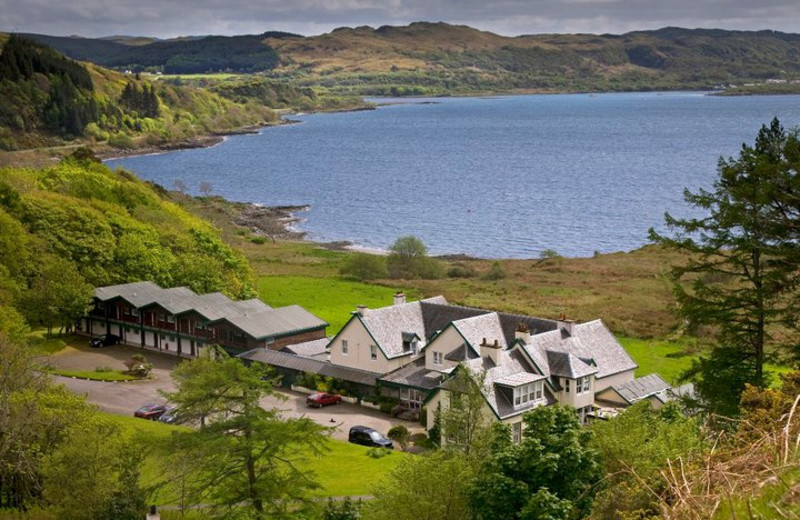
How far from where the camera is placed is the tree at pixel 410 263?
9306 cm

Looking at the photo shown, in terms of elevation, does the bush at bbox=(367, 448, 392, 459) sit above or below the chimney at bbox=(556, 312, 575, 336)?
below

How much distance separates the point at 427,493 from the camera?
26.9m

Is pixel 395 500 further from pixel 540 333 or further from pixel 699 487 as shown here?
pixel 540 333

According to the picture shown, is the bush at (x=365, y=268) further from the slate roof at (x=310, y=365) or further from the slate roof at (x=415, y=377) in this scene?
the slate roof at (x=415, y=377)

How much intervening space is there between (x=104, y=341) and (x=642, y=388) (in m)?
37.4

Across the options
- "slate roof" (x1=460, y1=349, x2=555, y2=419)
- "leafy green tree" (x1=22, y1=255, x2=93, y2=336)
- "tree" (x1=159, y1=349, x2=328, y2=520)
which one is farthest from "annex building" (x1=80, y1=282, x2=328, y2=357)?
"tree" (x1=159, y1=349, x2=328, y2=520)

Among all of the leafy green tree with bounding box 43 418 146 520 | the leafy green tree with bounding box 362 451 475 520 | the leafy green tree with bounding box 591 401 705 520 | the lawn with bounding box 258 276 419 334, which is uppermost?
the leafy green tree with bounding box 591 401 705 520

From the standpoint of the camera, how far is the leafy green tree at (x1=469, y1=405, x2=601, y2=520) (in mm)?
24797

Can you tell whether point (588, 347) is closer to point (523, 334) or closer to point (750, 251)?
point (523, 334)

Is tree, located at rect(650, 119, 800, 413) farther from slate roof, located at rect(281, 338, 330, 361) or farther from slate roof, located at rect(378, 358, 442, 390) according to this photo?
slate roof, located at rect(281, 338, 330, 361)

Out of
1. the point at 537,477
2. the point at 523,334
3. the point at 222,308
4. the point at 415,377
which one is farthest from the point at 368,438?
the point at 222,308

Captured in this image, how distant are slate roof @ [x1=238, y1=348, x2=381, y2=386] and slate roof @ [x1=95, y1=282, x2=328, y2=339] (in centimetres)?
207

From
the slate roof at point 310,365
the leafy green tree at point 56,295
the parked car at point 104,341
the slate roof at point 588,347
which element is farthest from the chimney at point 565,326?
the leafy green tree at point 56,295

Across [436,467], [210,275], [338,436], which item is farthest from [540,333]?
[210,275]
